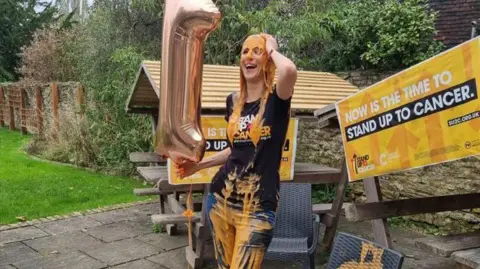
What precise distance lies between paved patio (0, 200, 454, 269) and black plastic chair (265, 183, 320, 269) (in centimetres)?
51

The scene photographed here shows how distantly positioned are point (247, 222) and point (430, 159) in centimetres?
122

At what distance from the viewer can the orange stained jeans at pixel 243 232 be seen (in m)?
2.29

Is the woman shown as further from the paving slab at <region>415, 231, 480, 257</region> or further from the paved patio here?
the paved patio

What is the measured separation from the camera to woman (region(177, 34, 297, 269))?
7.52ft

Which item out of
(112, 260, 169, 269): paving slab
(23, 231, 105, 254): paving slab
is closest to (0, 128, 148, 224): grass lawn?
(23, 231, 105, 254): paving slab

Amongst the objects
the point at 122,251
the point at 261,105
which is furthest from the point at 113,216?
the point at 261,105

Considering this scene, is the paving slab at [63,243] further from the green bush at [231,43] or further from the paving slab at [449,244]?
the paving slab at [449,244]

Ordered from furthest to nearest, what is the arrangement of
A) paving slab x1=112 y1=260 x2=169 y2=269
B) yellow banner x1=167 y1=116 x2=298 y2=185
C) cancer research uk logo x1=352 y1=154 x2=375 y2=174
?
paving slab x1=112 y1=260 x2=169 y2=269
yellow banner x1=167 y1=116 x2=298 y2=185
cancer research uk logo x1=352 y1=154 x2=375 y2=174

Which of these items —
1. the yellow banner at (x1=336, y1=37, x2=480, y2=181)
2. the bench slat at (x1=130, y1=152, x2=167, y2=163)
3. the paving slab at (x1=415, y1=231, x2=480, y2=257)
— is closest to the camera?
the yellow banner at (x1=336, y1=37, x2=480, y2=181)

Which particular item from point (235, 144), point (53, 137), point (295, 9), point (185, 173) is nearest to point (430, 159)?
point (235, 144)

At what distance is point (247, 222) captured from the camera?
90.2 inches

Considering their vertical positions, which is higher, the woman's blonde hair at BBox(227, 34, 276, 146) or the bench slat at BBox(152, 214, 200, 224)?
the woman's blonde hair at BBox(227, 34, 276, 146)

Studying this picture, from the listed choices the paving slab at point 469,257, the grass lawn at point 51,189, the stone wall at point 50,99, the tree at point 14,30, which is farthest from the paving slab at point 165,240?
the tree at point 14,30

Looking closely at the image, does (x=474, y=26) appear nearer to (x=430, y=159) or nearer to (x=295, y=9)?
(x=295, y=9)
